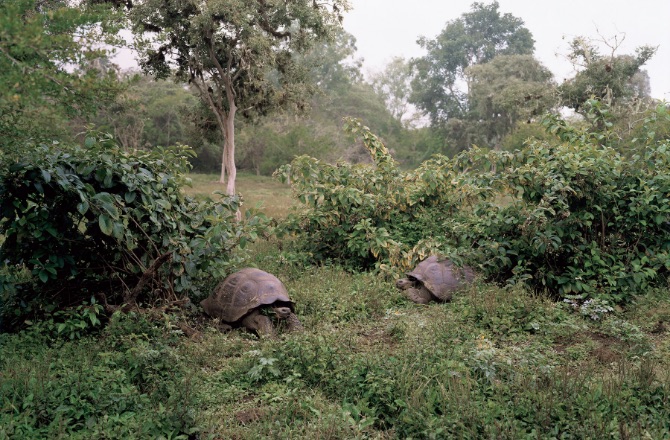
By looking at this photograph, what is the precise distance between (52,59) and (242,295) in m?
2.54

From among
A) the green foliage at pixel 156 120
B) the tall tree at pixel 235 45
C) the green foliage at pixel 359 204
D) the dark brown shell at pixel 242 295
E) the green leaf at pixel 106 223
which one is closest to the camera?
the green leaf at pixel 106 223

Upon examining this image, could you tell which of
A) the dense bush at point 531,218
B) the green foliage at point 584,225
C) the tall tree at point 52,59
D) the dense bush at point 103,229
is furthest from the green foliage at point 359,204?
the tall tree at point 52,59

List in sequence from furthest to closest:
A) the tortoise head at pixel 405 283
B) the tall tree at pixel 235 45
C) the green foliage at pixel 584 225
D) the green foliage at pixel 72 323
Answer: the tall tree at pixel 235 45 < the tortoise head at pixel 405 283 < the green foliage at pixel 584 225 < the green foliage at pixel 72 323

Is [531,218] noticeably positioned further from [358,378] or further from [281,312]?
[358,378]

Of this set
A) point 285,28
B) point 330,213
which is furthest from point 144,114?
point 330,213

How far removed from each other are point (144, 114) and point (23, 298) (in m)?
25.9

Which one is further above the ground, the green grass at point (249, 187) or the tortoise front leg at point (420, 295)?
the tortoise front leg at point (420, 295)

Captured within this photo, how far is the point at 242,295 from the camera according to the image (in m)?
5.21

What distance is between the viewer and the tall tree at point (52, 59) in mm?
3020

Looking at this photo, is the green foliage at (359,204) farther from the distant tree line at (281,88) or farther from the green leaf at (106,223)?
the green leaf at (106,223)

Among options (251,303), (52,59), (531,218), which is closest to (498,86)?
(531,218)

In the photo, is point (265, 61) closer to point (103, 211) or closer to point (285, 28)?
point (285, 28)

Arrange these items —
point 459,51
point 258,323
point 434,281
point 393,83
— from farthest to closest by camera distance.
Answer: point 393,83 → point 459,51 → point 434,281 → point 258,323

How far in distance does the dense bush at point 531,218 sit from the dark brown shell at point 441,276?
172mm
